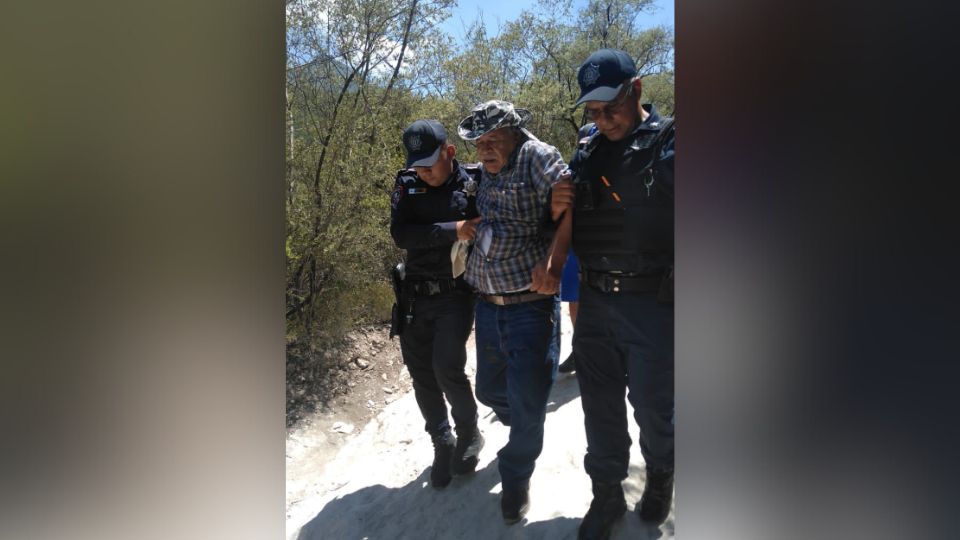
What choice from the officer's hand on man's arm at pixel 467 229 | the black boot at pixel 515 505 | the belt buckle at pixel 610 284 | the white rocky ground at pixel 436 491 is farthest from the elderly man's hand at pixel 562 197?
the black boot at pixel 515 505

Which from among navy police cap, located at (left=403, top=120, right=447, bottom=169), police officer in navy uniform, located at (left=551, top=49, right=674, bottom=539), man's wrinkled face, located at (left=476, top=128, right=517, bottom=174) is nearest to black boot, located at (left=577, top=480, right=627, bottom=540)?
police officer in navy uniform, located at (left=551, top=49, right=674, bottom=539)

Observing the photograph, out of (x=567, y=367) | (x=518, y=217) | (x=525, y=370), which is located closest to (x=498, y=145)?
(x=518, y=217)

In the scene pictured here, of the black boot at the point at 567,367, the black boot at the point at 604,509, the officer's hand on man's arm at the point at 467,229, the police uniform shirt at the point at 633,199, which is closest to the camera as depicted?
the police uniform shirt at the point at 633,199

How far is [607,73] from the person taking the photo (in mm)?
1767

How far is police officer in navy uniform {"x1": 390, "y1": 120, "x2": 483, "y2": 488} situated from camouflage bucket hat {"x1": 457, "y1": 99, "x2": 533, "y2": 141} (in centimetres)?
29

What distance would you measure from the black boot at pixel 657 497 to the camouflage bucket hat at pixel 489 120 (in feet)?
4.14

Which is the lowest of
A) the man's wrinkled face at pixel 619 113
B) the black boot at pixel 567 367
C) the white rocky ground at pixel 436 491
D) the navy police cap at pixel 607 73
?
the white rocky ground at pixel 436 491

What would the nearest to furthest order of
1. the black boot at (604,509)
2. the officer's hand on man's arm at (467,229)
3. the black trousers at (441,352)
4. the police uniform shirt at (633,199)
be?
1. the police uniform shirt at (633,199)
2. the black boot at (604,509)
3. the officer's hand on man's arm at (467,229)
4. the black trousers at (441,352)

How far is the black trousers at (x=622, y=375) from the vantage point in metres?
1.74

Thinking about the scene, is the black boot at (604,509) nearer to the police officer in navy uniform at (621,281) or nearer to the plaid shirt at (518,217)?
the police officer in navy uniform at (621,281)

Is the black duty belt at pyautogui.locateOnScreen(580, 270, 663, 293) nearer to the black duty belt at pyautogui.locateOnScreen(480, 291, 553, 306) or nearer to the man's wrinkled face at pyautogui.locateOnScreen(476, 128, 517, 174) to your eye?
the black duty belt at pyautogui.locateOnScreen(480, 291, 553, 306)

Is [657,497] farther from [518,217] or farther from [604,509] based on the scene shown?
[518,217]
